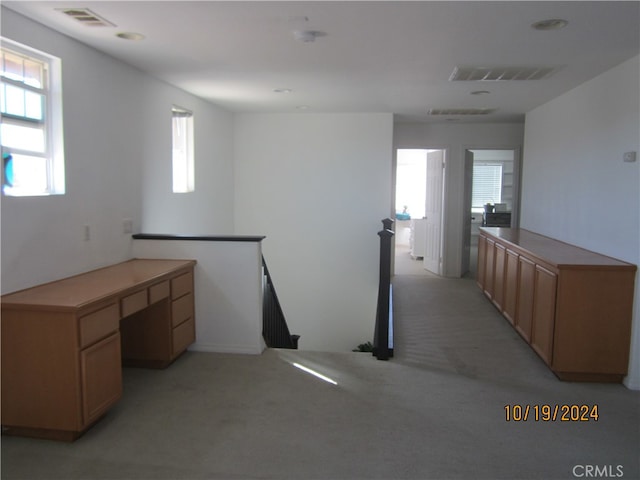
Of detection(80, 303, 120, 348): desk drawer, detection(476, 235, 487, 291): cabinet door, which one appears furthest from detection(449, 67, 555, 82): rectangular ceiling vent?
detection(80, 303, 120, 348): desk drawer

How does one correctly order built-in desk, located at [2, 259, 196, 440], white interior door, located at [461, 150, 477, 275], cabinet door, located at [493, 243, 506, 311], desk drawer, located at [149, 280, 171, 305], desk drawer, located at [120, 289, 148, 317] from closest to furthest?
built-in desk, located at [2, 259, 196, 440] < desk drawer, located at [120, 289, 148, 317] < desk drawer, located at [149, 280, 171, 305] < cabinet door, located at [493, 243, 506, 311] < white interior door, located at [461, 150, 477, 275]

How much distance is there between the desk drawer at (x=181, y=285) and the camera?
3.86m

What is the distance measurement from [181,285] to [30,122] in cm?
159

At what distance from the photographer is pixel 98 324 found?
9.27 ft

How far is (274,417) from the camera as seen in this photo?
310 centimetres

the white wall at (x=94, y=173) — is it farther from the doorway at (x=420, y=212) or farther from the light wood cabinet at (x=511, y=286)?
the doorway at (x=420, y=212)

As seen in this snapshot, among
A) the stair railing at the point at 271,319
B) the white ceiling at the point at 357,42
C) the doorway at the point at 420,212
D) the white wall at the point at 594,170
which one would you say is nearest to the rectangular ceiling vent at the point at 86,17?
the white ceiling at the point at 357,42

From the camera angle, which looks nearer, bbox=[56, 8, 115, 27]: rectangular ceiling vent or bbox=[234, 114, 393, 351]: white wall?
bbox=[56, 8, 115, 27]: rectangular ceiling vent

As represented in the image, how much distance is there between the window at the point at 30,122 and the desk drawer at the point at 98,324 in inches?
36.6

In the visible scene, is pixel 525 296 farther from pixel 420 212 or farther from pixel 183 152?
pixel 420 212

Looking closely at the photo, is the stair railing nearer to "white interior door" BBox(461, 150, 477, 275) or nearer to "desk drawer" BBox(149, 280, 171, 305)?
"desk drawer" BBox(149, 280, 171, 305)

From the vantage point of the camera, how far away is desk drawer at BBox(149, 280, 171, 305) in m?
3.46

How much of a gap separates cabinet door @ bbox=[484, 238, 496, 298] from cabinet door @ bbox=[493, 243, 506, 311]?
11cm

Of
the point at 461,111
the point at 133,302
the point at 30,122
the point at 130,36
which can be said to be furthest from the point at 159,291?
the point at 461,111
